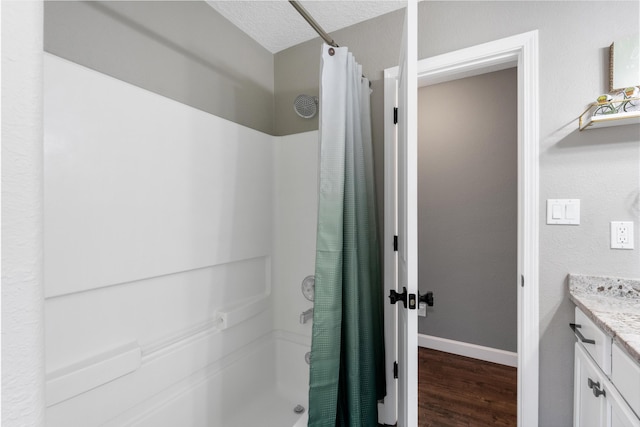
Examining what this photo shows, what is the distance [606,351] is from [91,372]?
183 centimetres

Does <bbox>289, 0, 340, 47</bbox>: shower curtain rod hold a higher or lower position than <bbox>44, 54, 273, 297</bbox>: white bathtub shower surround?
higher

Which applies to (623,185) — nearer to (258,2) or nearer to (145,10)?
(258,2)

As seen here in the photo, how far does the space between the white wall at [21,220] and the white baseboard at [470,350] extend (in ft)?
9.55

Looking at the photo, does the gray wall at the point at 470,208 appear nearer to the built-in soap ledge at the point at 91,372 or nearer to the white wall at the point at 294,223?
the white wall at the point at 294,223

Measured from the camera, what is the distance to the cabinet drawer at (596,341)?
96 cm

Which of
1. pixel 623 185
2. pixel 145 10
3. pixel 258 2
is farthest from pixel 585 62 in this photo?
pixel 145 10

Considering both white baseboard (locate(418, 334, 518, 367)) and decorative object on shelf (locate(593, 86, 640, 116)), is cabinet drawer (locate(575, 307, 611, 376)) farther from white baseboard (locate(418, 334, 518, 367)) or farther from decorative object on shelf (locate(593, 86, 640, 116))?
white baseboard (locate(418, 334, 518, 367))

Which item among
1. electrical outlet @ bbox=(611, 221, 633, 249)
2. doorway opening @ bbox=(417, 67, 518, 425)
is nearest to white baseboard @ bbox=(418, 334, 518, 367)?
doorway opening @ bbox=(417, 67, 518, 425)

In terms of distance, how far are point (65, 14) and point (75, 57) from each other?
0.15 metres

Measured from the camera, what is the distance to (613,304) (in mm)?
1125

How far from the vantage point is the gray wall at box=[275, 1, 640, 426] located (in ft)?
3.98

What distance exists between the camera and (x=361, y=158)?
153cm

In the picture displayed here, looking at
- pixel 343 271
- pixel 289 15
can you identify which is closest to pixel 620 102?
pixel 343 271

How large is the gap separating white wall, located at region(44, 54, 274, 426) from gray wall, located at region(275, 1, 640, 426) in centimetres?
159
